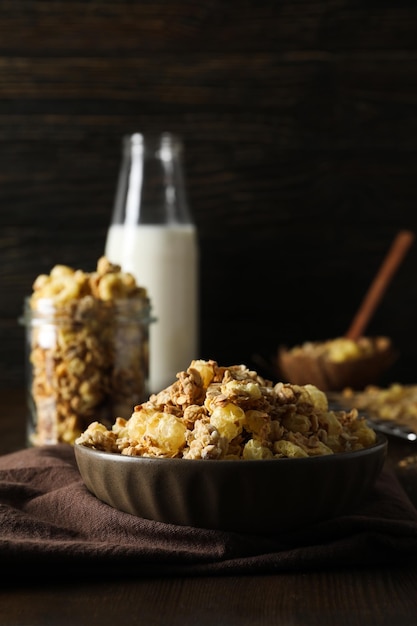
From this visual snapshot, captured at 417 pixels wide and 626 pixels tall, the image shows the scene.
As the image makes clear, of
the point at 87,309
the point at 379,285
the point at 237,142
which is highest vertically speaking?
the point at 237,142

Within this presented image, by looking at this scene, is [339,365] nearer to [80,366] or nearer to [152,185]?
[152,185]

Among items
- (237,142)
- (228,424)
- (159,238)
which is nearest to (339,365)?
(159,238)

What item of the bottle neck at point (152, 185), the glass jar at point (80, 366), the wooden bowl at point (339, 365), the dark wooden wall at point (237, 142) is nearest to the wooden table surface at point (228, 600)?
the glass jar at point (80, 366)

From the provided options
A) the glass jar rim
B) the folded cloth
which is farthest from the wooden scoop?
the folded cloth

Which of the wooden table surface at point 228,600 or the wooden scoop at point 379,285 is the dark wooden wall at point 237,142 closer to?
the wooden scoop at point 379,285

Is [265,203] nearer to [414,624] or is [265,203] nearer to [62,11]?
[62,11]

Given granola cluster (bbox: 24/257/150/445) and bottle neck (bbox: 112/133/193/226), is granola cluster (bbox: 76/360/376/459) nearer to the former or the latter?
granola cluster (bbox: 24/257/150/445)

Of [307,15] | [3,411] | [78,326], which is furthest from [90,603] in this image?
[307,15]
